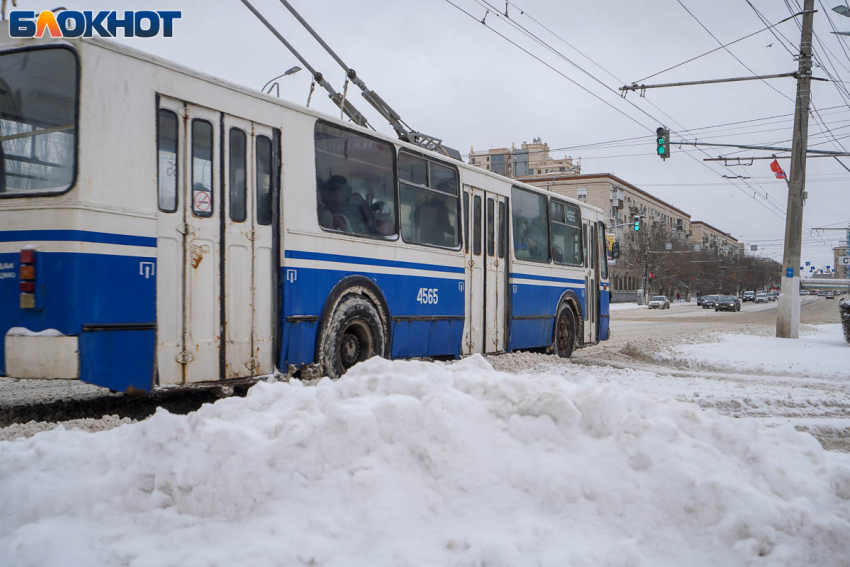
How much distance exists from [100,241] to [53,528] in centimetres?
287

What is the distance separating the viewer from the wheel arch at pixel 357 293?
295 inches

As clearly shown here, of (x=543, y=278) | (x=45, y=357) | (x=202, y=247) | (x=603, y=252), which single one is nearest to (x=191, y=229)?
(x=202, y=247)

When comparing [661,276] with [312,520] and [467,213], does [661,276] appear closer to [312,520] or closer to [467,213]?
[467,213]

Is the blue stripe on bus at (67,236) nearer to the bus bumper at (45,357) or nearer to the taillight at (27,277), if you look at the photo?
the taillight at (27,277)

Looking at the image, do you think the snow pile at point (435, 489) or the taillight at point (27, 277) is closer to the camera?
the snow pile at point (435, 489)

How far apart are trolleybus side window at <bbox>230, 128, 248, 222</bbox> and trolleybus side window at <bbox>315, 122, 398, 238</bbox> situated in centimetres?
103

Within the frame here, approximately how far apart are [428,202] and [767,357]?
29.9 ft

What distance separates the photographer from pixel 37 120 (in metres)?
5.66

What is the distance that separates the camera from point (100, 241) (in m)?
5.46

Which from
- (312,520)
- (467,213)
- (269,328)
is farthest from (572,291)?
(312,520)

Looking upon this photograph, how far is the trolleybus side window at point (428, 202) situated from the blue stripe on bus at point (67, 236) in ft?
13.2

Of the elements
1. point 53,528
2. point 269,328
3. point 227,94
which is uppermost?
point 227,94

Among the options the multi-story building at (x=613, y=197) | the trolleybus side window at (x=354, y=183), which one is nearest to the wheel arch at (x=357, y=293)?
the trolleybus side window at (x=354, y=183)

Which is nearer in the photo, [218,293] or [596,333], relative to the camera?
[218,293]
